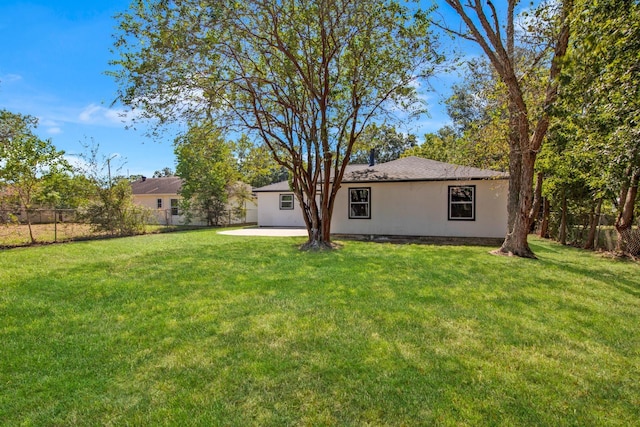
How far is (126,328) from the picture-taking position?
3.80 m

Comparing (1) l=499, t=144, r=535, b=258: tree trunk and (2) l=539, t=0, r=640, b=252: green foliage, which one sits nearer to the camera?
(2) l=539, t=0, r=640, b=252: green foliage

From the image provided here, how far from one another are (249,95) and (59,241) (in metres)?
8.06

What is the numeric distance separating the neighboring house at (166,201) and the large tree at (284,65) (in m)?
11.8

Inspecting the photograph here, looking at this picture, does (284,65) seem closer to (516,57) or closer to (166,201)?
(516,57)

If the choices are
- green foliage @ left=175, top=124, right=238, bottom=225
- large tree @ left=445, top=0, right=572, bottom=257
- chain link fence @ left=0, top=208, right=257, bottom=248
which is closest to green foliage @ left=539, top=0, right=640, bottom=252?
large tree @ left=445, top=0, right=572, bottom=257

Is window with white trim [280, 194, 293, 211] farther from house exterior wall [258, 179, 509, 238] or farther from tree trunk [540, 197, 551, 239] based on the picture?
tree trunk [540, 197, 551, 239]

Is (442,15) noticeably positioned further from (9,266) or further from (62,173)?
(62,173)

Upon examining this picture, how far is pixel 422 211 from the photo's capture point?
13195 mm

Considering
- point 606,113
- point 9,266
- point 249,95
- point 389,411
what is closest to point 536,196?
point 606,113

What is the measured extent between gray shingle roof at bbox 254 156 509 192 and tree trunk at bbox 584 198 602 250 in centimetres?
261

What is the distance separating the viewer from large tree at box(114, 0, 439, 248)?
8164 mm

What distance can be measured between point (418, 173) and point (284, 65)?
678cm

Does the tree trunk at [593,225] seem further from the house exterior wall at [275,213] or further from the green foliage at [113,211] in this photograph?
the green foliage at [113,211]

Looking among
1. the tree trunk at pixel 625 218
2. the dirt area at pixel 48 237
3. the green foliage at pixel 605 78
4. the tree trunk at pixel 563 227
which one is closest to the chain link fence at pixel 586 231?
the tree trunk at pixel 563 227
